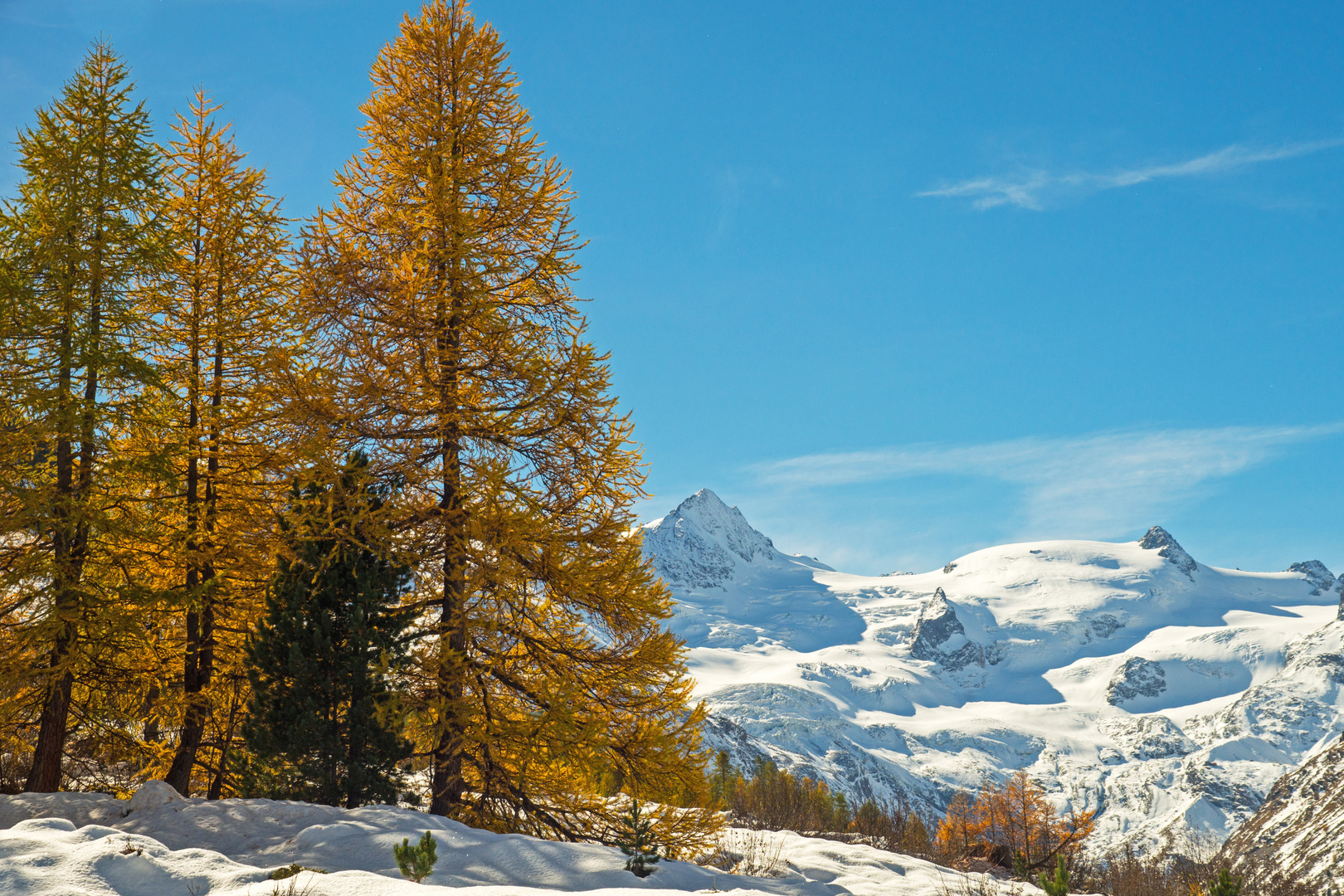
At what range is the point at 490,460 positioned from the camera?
1045 centimetres

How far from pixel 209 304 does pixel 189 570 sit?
3942mm

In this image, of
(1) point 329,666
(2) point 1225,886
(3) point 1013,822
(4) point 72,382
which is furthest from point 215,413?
(3) point 1013,822

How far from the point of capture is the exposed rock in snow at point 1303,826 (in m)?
76.2

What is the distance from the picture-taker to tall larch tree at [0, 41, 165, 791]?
11.5 metres

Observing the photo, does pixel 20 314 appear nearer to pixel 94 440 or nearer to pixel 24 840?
pixel 94 440

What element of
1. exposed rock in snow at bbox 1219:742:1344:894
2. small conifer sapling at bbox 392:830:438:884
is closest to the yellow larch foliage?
small conifer sapling at bbox 392:830:438:884

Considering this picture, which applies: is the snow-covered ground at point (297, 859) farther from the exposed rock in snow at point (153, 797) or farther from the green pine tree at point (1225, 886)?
the green pine tree at point (1225, 886)

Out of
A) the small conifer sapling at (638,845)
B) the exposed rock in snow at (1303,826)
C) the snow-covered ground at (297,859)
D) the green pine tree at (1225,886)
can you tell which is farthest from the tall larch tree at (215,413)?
the exposed rock in snow at (1303,826)

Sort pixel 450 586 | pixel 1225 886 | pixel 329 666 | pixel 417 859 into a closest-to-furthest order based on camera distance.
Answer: pixel 417 859, pixel 1225 886, pixel 329 666, pixel 450 586

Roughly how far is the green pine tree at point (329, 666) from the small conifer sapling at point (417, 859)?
3686 millimetres

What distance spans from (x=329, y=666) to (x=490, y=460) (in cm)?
294

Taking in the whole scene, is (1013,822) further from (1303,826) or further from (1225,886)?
(1303,826)

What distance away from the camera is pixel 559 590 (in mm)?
10977

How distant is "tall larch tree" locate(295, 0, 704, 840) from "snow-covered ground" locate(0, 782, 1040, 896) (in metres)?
1.95
